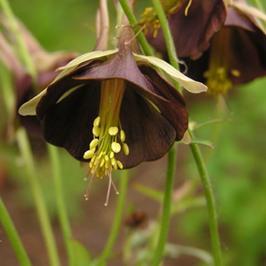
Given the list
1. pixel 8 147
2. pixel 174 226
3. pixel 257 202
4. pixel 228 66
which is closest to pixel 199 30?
pixel 228 66

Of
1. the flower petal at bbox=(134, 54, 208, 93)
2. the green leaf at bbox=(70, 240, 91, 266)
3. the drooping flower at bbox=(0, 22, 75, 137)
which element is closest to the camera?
the flower petal at bbox=(134, 54, 208, 93)

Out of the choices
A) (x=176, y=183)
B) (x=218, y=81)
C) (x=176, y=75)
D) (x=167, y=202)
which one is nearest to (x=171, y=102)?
(x=176, y=75)

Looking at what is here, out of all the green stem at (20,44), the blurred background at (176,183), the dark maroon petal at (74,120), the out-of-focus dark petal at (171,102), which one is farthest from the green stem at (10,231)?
the blurred background at (176,183)

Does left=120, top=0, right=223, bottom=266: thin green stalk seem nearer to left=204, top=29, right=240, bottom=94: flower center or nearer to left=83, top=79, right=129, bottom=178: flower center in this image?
left=83, top=79, right=129, bottom=178: flower center

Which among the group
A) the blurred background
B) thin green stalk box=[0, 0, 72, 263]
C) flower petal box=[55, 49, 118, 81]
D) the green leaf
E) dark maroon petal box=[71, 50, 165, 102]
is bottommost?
the blurred background

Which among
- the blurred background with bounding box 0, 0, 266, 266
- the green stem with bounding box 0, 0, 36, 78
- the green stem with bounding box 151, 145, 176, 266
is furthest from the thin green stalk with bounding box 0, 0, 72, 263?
the blurred background with bounding box 0, 0, 266, 266

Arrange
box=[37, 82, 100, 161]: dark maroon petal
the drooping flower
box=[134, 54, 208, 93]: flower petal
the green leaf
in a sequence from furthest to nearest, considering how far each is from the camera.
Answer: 1. the drooping flower
2. the green leaf
3. box=[37, 82, 100, 161]: dark maroon petal
4. box=[134, 54, 208, 93]: flower petal

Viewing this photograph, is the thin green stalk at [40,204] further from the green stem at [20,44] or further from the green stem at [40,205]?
the green stem at [20,44]
